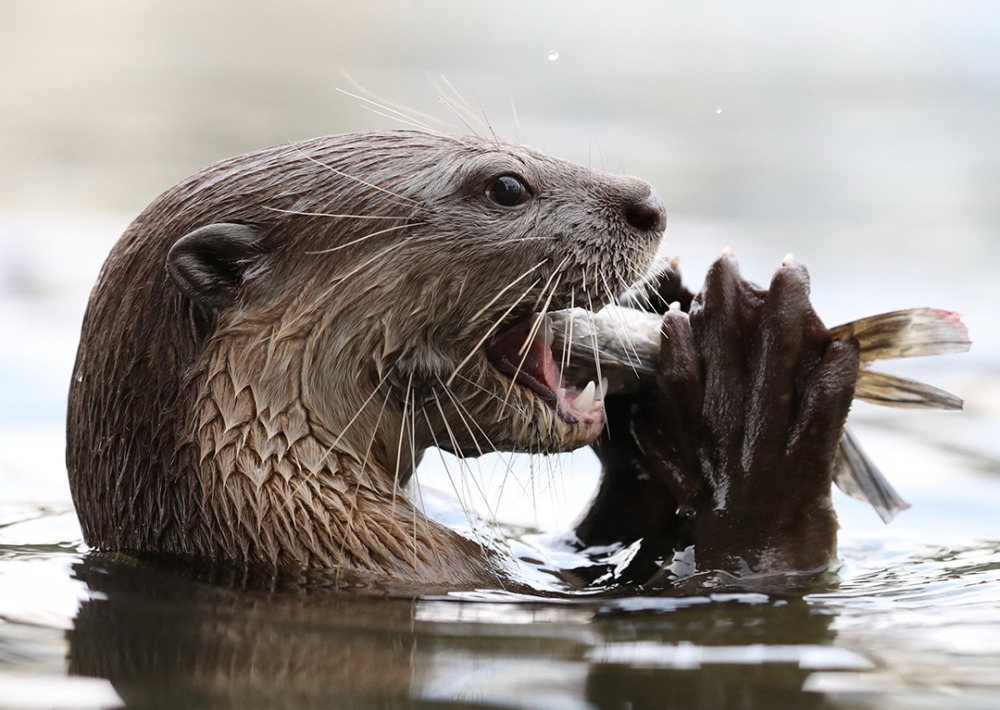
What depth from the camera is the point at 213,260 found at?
337 cm

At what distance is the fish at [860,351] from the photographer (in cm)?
355

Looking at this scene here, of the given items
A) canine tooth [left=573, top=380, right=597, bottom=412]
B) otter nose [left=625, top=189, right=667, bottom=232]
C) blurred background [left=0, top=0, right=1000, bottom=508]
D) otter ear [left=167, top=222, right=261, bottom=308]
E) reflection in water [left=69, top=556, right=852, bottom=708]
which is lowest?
reflection in water [left=69, top=556, right=852, bottom=708]

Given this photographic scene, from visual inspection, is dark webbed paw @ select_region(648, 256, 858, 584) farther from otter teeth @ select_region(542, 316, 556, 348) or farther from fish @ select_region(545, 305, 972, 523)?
otter teeth @ select_region(542, 316, 556, 348)

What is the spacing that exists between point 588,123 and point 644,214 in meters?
6.68

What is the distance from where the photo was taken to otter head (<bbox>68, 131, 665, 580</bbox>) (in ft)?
11.1

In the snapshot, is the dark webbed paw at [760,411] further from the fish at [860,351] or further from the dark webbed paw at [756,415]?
the fish at [860,351]

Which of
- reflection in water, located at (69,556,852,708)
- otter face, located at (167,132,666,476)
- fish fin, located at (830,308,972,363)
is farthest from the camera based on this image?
fish fin, located at (830,308,972,363)

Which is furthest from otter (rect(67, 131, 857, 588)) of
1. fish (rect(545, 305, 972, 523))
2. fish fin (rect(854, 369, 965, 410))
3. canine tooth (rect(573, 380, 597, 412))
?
fish fin (rect(854, 369, 965, 410))

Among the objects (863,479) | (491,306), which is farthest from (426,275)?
(863,479)

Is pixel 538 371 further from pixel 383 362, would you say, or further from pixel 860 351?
pixel 860 351

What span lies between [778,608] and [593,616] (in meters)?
0.36

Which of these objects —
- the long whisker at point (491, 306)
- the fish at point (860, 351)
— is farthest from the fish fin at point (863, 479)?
the long whisker at point (491, 306)

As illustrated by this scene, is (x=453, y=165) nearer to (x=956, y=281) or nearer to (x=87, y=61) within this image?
(x=956, y=281)

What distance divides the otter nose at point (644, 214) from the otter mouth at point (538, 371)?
0.29m
